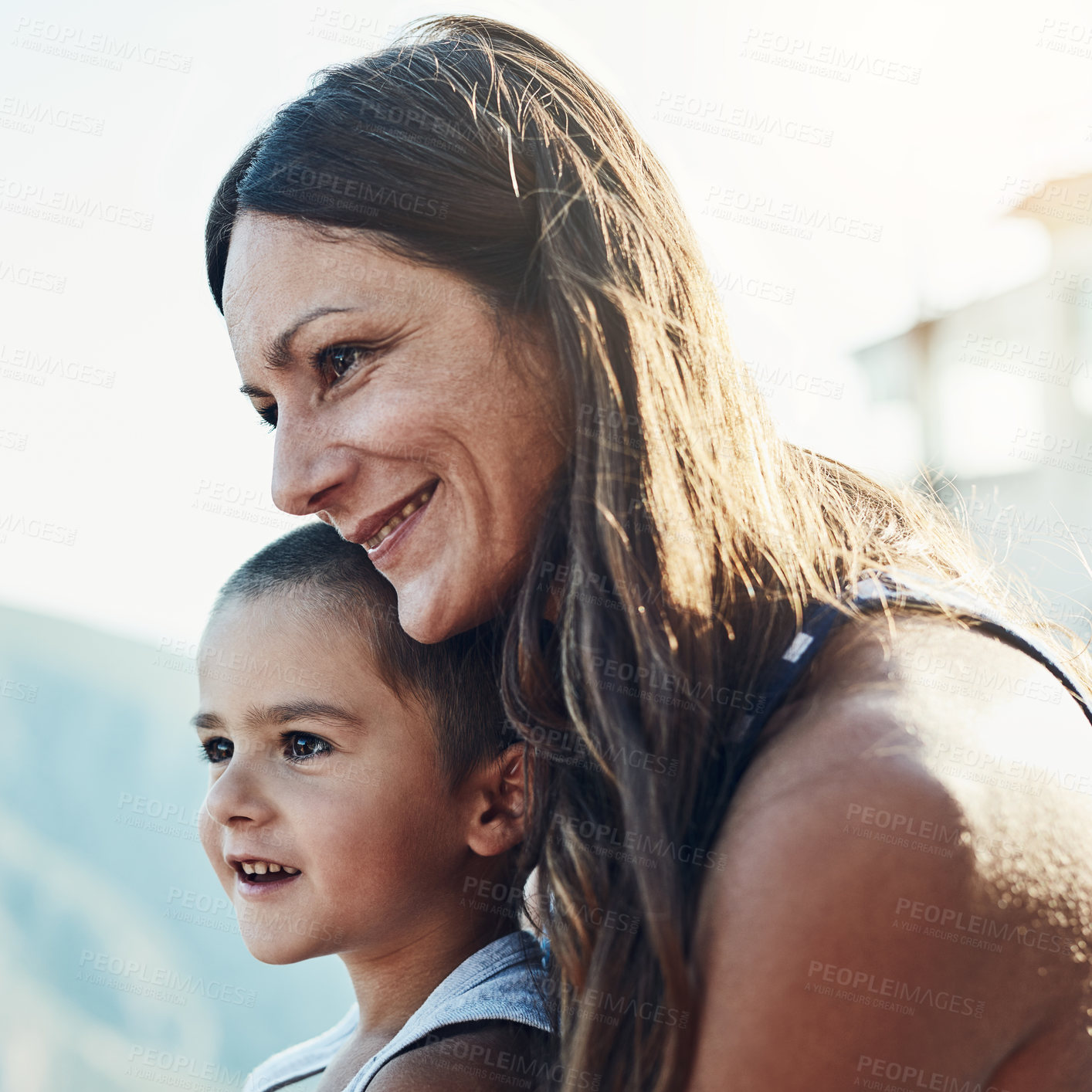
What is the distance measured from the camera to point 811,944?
0.78 m

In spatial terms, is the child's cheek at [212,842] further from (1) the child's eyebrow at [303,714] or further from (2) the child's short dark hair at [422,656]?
(2) the child's short dark hair at [422,656]

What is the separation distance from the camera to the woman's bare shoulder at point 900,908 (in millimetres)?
781

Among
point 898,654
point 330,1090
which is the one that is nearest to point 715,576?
point 898,654

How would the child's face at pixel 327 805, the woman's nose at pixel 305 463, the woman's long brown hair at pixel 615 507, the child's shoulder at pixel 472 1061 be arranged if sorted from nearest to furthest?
the woman's long brown hair at pixel 615 507 < the child's shoulder at pixel 472 1061 < the woman's nose at pixel 305 463 < the child's face at pixel 327 805

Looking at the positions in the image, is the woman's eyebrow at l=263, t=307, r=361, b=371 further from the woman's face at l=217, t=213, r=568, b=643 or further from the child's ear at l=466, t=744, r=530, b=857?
the child's ear at l=466, t=744, r=530, b=857

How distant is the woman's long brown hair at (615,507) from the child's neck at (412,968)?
1.01 feet

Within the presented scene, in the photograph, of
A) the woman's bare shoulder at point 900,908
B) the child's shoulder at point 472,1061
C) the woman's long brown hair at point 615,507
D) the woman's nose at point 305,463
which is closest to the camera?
the woman's bare shoulder at point 900,908

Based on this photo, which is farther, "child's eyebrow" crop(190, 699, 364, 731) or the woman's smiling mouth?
"child's eyebrow" crop(190, 699, 364, 731)

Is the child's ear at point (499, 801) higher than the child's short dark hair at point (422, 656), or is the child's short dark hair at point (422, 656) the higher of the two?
the child's short dark hair at point (422, 656)

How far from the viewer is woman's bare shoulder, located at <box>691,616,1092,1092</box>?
78 cm

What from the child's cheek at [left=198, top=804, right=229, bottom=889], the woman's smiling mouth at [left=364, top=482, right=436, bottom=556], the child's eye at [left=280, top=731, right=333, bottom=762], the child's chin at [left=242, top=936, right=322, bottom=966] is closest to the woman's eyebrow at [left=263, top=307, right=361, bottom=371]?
the woman's smiling mouth at [left=364, top=482, right=436, bottom=556]

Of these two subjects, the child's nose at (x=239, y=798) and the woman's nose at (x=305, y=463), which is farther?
the child's nose at (x=239, y=798)

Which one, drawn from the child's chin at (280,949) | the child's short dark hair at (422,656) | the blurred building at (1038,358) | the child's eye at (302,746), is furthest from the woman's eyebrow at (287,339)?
the blurred building at (1038,358)

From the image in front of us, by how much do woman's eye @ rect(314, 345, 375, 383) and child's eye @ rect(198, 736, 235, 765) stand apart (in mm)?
573
